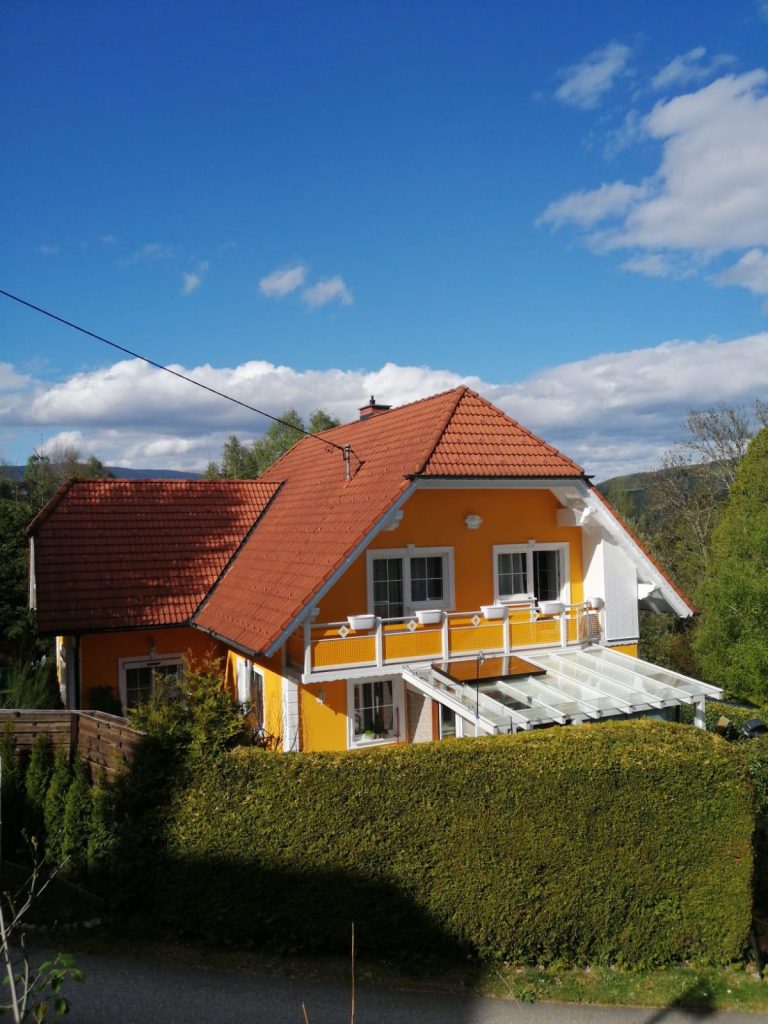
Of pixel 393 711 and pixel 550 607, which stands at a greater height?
pixel 550 607

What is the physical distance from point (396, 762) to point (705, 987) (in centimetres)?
431

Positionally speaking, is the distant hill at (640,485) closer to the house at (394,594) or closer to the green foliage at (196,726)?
the house at (394,594)

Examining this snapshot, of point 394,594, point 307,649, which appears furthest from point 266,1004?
point 394,594

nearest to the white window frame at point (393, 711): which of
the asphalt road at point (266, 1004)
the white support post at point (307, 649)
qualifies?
the white support post at point (307, 649)

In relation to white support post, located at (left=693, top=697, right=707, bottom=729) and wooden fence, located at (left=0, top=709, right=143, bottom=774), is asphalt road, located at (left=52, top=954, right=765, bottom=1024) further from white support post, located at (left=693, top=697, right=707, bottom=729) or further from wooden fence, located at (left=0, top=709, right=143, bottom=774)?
white support post, located at (left=693, top=697, right=707, bottom=729)

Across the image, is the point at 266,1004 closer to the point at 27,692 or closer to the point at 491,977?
the point at 491,977

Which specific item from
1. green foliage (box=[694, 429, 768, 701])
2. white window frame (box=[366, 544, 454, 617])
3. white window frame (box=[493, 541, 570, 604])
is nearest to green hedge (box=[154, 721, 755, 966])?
white window frame (box=[366, 544, 454, 617])

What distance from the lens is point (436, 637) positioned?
14508mm

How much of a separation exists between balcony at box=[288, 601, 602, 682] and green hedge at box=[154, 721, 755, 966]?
4505 millimetres

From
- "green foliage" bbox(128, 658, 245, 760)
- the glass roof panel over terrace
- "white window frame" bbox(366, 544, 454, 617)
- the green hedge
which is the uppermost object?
"white window frame" bbox(366, 544, 454, 617)

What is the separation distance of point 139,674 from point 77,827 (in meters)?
7.40

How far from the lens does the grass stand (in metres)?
8.33

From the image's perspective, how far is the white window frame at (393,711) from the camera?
14.2 meters

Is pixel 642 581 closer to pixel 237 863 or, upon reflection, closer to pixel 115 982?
pixel 237 863
